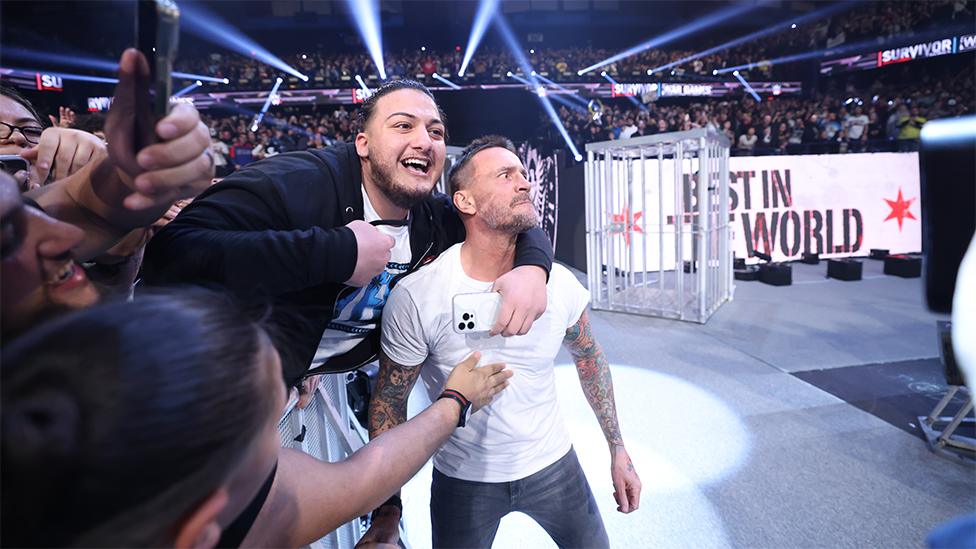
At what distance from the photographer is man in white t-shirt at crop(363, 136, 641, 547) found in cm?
184

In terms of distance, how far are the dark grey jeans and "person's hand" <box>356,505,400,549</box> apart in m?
0.42

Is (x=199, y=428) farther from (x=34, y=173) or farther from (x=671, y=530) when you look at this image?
(x=671, y=530)

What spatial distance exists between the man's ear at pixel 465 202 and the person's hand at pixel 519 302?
1.51 feet

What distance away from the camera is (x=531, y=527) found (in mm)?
2975

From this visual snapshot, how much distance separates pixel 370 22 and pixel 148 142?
24442mm

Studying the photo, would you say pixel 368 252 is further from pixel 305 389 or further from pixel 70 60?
pixel 70 60

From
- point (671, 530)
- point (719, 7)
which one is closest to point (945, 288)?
point (671, 530)

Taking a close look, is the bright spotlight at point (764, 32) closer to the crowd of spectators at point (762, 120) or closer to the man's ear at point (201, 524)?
the crowd of spectators at point (762, 120)

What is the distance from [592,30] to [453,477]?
2591cm

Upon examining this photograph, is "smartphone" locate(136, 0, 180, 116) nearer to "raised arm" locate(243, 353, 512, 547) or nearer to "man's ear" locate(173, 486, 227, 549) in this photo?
"man's ear" locate(173, 486, 227, 549)

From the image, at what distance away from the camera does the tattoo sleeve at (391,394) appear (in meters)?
1.83

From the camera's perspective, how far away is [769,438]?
3734 mm

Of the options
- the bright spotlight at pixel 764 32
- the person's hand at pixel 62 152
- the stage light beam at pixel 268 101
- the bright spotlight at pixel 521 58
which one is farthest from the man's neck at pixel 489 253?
the bright spotlight at pixel 764 32

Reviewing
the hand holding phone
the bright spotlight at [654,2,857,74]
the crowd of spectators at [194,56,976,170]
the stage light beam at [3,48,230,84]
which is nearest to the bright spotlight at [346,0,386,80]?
the crowd of spectators at [194,56,976,170]
